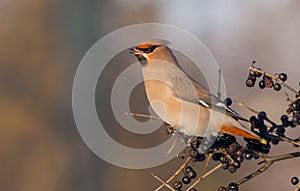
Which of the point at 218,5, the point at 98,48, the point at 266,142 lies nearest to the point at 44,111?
the point at 98,48

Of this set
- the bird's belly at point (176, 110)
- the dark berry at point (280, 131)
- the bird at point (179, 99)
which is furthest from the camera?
the bird's belly at point (176, 110)

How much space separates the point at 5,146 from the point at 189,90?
261 inches

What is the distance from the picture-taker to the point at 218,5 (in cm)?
1286

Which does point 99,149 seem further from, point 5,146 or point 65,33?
point 65,33

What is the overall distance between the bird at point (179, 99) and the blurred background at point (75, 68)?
437 centimetres

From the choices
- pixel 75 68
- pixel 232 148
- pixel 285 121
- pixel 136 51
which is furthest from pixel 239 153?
pixel 75 68

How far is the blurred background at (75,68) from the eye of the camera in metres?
8.62

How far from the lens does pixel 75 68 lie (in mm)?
11266

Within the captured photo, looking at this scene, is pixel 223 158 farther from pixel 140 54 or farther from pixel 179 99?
pixel 140 54

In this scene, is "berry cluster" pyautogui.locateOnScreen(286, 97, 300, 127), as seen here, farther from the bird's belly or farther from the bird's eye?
the bird's eye

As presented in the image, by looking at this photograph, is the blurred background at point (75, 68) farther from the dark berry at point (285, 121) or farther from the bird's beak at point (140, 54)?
the dark berry at point (285, 121)

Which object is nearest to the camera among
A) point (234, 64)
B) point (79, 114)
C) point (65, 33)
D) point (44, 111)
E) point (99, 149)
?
point (99, 149)

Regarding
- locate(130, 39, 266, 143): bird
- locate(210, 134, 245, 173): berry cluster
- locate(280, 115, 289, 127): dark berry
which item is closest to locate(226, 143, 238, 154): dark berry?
locate(210, 134, 245, 173): berry cluster

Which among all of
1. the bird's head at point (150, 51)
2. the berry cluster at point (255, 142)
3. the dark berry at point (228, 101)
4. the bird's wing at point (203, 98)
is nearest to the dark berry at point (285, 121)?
the berry cluster at point (255, 142)
